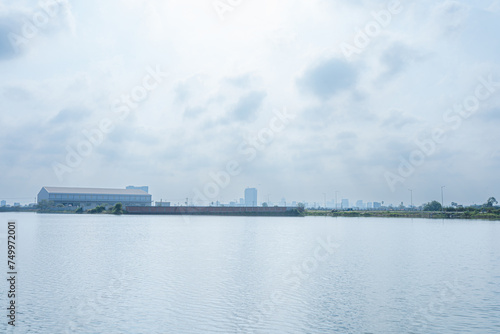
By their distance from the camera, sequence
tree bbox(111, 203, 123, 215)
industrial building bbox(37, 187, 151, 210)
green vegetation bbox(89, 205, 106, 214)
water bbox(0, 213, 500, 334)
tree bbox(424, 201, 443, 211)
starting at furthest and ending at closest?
industrial building bbox(37, 187, 151, 210), tree bbox(424, 201, 443, 211), green vegetation bbox(89, 205, 106, 214), tree bbox(111, 203, 123, 215), water bbox(0, 213, 500, 334)

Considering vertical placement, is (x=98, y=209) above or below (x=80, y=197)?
below

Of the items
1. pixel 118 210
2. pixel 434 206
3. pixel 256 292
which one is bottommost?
pixel 256 292

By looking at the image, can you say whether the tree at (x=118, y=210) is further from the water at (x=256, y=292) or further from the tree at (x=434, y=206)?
the water at (x=256, y=292)

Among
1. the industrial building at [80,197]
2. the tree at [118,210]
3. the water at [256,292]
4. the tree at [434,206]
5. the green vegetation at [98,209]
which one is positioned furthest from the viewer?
the industrial building at [80,197]

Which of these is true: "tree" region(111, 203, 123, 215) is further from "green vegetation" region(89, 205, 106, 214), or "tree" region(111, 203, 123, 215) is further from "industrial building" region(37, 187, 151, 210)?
"industrial building" region(37, 187, 151, 210)

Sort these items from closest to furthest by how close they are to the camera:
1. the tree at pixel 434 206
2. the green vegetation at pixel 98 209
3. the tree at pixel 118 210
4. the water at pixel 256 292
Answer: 1. the water at pixel 256 292
2. the tree at pixel 118 210
3. the green vegetation at pixel 98 209
4. the tree at pixel 434 206

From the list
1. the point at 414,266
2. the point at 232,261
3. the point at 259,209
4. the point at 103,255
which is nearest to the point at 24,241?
the point at 103,255

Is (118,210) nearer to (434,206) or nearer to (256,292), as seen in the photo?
(434,206)

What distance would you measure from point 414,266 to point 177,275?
17613mm

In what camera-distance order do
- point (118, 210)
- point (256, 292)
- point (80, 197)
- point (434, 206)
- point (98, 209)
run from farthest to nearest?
1. point (80, 197)
2. point (434, 206)
3. point (98, 209)
4. point (118, 210)
5. point (256, 292)

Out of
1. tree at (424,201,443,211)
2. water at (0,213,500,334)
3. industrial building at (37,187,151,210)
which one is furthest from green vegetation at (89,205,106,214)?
water at (0,213,500,334)

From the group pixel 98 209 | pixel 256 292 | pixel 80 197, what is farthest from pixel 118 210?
pixel 256 292

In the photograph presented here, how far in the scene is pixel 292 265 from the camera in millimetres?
33469

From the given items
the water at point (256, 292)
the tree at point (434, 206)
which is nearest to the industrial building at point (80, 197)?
the tree at point (434, 206)
